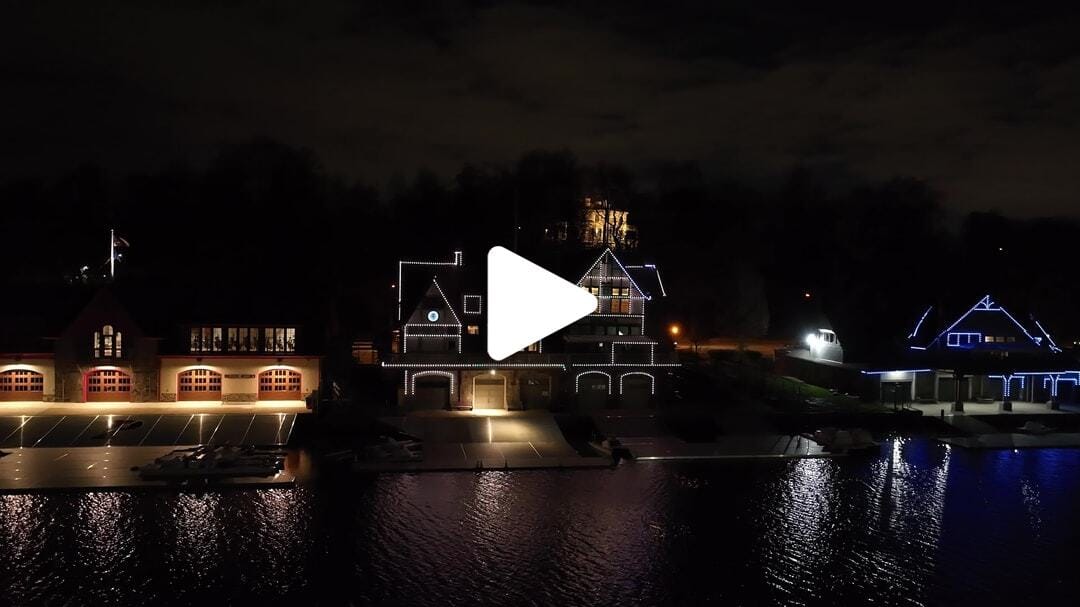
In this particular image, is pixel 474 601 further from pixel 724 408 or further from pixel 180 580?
pixel 724 408

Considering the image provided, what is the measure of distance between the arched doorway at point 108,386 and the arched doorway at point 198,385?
241 centimetres

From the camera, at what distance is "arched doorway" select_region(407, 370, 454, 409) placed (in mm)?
42219

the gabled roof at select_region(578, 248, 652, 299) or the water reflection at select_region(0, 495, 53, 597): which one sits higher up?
the gabled roof at select_region(578, 248, 652, 299)

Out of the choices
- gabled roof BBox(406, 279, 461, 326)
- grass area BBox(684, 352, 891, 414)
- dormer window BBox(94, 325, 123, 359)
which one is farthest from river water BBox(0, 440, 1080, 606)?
dormer window BBox(94, 325, 123, 359)

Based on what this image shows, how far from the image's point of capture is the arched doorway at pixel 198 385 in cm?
4200

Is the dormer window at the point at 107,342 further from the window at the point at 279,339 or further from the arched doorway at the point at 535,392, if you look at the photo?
the arched doorway at the point at 535,392

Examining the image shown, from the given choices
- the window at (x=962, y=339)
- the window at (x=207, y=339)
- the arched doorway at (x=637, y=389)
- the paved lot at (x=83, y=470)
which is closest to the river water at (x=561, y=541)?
the paved lot at (x=83, y=470)

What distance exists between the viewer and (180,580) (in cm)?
2309

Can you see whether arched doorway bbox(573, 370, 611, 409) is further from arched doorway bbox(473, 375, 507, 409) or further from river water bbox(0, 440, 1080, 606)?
river water bbox(0, 440, 1080, 606)

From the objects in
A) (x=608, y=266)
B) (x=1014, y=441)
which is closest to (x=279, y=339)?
(x=608, y=266)

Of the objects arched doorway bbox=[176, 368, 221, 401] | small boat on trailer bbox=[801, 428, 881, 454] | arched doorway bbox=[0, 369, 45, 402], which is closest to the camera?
small boat on trailer bbox=[801, 428, 881, 454]

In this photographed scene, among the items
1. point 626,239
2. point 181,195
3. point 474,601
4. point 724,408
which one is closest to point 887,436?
point 724,408

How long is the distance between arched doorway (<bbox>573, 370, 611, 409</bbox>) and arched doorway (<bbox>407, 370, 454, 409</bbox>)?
6547 mm

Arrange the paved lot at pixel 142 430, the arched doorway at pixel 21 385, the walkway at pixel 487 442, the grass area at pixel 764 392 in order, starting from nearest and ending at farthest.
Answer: the walkway at pixel 487 442 → the paved lot at pixel 142 430 → the arched doorway at pixel 21 385 → the grass area at pixel 764 392
